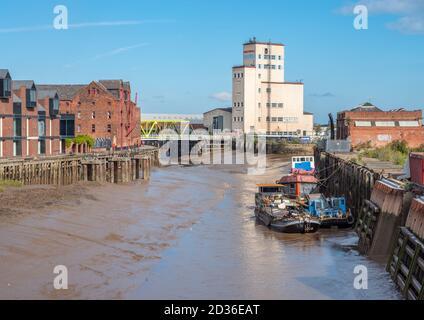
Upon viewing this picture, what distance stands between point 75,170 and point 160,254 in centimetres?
3117

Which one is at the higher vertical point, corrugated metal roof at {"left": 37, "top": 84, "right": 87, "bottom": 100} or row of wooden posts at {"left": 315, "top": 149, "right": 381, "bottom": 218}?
corrugated metal roof at {"left": 37, "top": 84, "right": 87, "bottom": 100}

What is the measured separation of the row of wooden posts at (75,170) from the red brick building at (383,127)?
2503 cm

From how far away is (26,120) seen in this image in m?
64.4

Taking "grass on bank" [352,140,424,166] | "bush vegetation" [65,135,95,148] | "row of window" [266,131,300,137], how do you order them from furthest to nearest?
"row of window" [266,131,300,137], "bush vegetation" [65,135,95,148], "grass on bank" [352,140,424,166]

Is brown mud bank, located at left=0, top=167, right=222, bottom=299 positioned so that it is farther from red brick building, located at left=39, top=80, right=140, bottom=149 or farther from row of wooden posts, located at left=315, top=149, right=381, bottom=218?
red brick building, located at left=39, top=80, right=140, bottom=149

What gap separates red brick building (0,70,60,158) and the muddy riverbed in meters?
16.1

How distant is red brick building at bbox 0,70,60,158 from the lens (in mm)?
58969

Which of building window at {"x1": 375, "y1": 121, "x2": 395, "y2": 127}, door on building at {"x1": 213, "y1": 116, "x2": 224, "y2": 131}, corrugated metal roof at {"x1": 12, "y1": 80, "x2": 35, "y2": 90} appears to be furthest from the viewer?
door on building at {"x1": 213, "y1": 116, "x2": 224, "y2": 131}

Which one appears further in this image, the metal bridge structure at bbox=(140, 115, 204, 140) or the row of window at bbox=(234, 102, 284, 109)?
the metal bridge structure at bbox=(140, 115, 204, 140)

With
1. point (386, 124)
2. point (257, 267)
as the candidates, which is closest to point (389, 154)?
point (386, 124)

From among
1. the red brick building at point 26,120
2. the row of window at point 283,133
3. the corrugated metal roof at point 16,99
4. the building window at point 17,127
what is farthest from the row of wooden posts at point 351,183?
the row of window at point 283,133

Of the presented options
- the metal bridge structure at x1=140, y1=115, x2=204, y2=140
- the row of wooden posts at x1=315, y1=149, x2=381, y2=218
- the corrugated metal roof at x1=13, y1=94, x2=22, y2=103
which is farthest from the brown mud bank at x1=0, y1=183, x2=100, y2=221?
the metal bridge structure at x1=140, y1=115, x2=204, y2=140

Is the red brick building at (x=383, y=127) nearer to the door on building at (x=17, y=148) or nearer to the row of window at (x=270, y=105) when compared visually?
the door on building at (x=17, y=148)

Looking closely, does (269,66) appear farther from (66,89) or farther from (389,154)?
(389,154)
